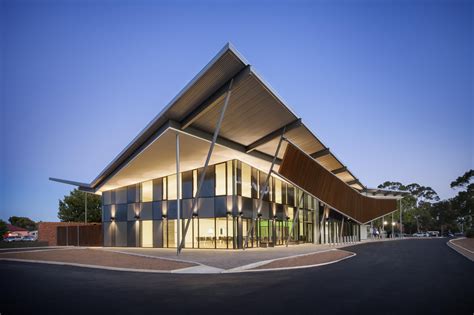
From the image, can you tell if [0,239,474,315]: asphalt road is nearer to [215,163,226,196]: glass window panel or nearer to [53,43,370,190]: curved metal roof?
[53,43,370,190]: curved metal roof

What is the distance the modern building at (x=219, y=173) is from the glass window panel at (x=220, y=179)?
8 cm

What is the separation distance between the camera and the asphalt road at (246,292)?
8367mm

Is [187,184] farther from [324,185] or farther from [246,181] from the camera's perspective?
[324,185]

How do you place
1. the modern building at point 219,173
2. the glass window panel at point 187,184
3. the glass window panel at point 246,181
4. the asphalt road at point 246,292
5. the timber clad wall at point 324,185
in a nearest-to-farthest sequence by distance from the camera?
1. the asphalt road at point 246,292
2. the modern building at point 219,173
3. the timber clad wall at point 324,185
4. the glass window panel at point 246,181
5. the glass window panel at point 187,184

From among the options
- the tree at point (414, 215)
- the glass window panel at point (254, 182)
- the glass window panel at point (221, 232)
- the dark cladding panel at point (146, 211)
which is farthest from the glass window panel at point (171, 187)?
the tree at point (414, 215)

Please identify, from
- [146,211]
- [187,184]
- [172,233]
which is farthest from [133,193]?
[187,184]

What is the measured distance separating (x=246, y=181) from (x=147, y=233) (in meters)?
10.2

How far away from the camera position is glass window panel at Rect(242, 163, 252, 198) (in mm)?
32375

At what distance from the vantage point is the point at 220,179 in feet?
103

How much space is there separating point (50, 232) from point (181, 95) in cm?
3457

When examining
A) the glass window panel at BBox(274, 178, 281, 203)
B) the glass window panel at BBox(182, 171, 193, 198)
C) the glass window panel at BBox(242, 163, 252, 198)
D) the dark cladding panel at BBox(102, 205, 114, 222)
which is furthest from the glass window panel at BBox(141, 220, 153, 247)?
the glass window panel at BBox(274, 178, 281, 203)

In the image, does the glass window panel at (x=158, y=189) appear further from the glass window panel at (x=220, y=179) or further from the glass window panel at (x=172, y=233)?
the glass window panel at (x=220, y=179)

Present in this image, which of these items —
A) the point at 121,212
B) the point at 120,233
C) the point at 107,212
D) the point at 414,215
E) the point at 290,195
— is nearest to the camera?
the point at 120,233

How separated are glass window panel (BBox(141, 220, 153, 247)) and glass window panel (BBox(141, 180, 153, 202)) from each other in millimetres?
2021
